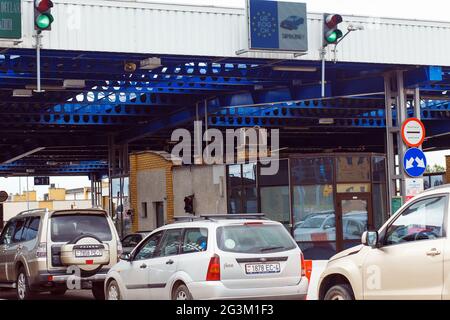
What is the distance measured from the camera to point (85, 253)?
1619cm

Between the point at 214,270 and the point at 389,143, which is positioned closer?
the point at 214,270

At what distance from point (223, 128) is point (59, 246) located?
25941mm

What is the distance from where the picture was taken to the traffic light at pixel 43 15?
1788 centimetres

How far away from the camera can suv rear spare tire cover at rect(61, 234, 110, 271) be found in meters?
16.1

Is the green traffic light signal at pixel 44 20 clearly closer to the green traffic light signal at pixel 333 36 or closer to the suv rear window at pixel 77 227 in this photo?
the suv rear window at pixel 77 227

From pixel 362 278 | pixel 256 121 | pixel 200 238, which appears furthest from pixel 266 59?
pixel 256 121

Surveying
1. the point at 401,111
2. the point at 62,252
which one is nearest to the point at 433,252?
the point at 62,252

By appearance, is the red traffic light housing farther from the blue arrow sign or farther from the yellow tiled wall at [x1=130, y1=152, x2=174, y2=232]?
the yellow tiled wall at [x1=130, y1=152, x2=174, y2=232]

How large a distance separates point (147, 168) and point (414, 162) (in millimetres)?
16227

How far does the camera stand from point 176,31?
20.9 meters

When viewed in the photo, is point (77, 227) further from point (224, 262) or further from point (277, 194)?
point (277, 194)

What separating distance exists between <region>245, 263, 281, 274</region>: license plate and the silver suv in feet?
15.7
